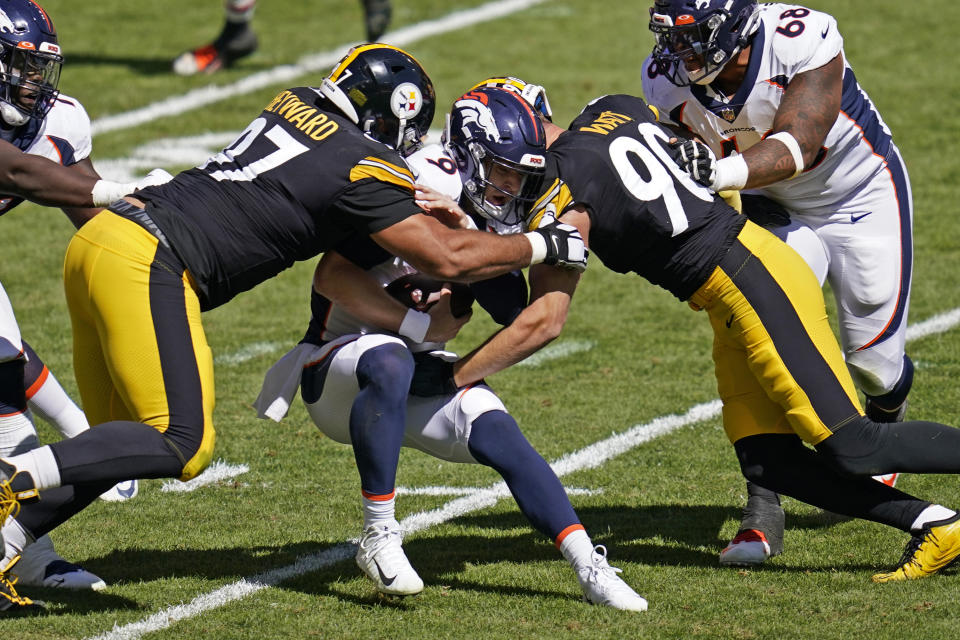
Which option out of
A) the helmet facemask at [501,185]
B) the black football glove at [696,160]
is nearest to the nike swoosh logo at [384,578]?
the helmet facemask at [501,185]

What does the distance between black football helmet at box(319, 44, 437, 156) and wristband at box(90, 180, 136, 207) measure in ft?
2.25

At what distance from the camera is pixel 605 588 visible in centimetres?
397

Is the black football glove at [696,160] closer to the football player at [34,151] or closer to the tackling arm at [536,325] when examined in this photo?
the tackling arm at [536,325]

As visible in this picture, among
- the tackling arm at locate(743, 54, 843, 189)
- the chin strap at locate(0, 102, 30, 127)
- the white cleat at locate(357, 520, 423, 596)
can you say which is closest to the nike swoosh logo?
the white cleat at locate(357, 520, 423, 596)

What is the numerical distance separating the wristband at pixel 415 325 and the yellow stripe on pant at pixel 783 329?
2.66 feet

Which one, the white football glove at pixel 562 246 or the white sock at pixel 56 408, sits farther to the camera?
the white sock at pixel 56 408

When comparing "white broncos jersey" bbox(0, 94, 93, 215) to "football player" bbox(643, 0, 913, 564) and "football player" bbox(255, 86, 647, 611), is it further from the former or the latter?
"football player" bbox(643, 0, 913, 564)

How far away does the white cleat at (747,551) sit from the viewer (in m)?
4.42

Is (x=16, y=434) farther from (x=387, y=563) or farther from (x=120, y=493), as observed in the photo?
(x=387, y=563)

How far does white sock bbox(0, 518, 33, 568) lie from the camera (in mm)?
3934

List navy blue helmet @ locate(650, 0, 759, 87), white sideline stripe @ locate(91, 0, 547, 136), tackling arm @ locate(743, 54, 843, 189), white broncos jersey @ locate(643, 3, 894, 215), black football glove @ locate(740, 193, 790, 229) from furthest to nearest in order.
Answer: white sideline stripe @ locate(91, 0, 547, 136)
black football glove @ locate(740, 193, 790, 229)
white broncos jersey @ locate(643, 3, 894, 215)
navy blue helmet @ locate(650, 0, 759, 87)
tackling arm @ locate(743, 54, 843, 189)

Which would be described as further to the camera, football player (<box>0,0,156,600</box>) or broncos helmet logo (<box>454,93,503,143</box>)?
football player (<box>0,0,156,600</box>)

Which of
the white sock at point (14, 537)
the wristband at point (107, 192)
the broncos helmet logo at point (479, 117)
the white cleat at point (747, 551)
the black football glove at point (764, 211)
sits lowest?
the white cleat at point (747, 551)

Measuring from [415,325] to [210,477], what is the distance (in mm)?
1459
